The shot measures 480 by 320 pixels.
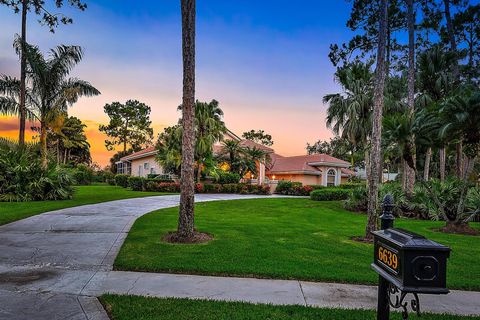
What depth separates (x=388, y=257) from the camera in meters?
2.39

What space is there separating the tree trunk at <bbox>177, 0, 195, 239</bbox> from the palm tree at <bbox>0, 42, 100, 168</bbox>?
13.7 meters

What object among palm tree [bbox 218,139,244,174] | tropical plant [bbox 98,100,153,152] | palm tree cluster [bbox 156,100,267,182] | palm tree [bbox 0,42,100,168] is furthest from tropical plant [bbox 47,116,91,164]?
palm tree [bbox 0,42,100,168]

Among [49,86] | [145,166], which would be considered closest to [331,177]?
[145,166]

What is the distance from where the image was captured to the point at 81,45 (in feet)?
64.5

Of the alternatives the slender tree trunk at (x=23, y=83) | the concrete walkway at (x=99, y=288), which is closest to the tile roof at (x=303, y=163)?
the slender tree trunk at (x=23, y=83)

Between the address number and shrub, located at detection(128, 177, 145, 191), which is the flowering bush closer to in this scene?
shrub, located at detection(128, 177, 145, 191)

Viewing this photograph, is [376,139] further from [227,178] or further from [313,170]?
[313,170]

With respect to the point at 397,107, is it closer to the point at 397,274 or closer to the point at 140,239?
the point at 140,239

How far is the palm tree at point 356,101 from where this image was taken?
2516 cm

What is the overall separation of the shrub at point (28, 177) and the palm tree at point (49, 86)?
1.65m

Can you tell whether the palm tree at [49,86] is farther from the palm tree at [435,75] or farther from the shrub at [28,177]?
the palm tree at [435,75]

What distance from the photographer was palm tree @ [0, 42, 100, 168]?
1870cm

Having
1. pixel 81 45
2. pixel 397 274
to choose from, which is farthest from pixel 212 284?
pixel 81 45

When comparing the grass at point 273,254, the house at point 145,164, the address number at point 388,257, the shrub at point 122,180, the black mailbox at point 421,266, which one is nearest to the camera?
the black mailbox at point 421,266
